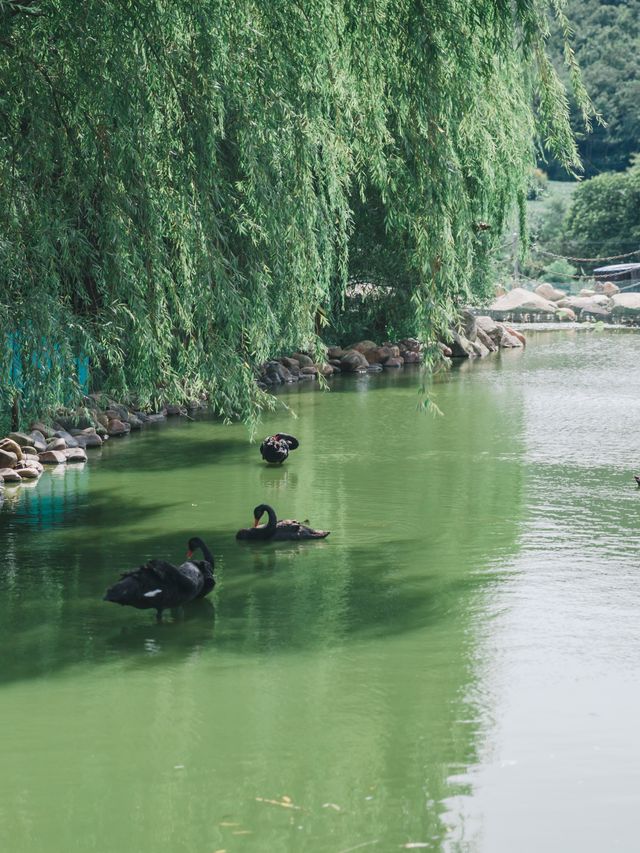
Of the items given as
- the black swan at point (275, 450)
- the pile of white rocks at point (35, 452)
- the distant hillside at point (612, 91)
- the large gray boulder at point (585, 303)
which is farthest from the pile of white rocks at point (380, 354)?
the distant hillside at point (612, 91)

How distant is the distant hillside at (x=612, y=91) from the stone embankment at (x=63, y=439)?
45.8 meters

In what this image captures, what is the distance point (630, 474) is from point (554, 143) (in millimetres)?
3952

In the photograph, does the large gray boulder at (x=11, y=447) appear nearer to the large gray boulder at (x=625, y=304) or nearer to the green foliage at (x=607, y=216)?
the large gray boulder at (x=625, y=304)

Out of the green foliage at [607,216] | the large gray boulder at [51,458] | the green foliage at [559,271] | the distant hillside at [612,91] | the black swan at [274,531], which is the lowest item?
the black swan at [274,531]

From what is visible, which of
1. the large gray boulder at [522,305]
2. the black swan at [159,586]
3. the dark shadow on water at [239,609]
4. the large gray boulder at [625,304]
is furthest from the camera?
the large gray boulder at [625,304]

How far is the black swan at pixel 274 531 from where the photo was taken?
1027 cm

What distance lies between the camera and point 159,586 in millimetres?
8312

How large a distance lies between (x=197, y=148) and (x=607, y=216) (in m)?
38.0

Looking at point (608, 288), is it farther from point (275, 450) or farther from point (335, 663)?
point (335, 663)

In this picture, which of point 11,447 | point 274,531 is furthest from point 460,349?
point 274,531

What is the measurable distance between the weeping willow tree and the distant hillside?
5091 cm

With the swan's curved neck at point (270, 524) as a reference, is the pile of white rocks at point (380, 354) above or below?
above

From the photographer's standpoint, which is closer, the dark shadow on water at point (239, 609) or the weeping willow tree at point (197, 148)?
the dark shadow on water at point (239, 609)

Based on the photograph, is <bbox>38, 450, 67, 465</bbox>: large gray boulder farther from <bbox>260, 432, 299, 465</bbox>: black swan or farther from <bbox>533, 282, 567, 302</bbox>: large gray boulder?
<bbox>533, 282, 567, 302</bbox>: large gray boulder
